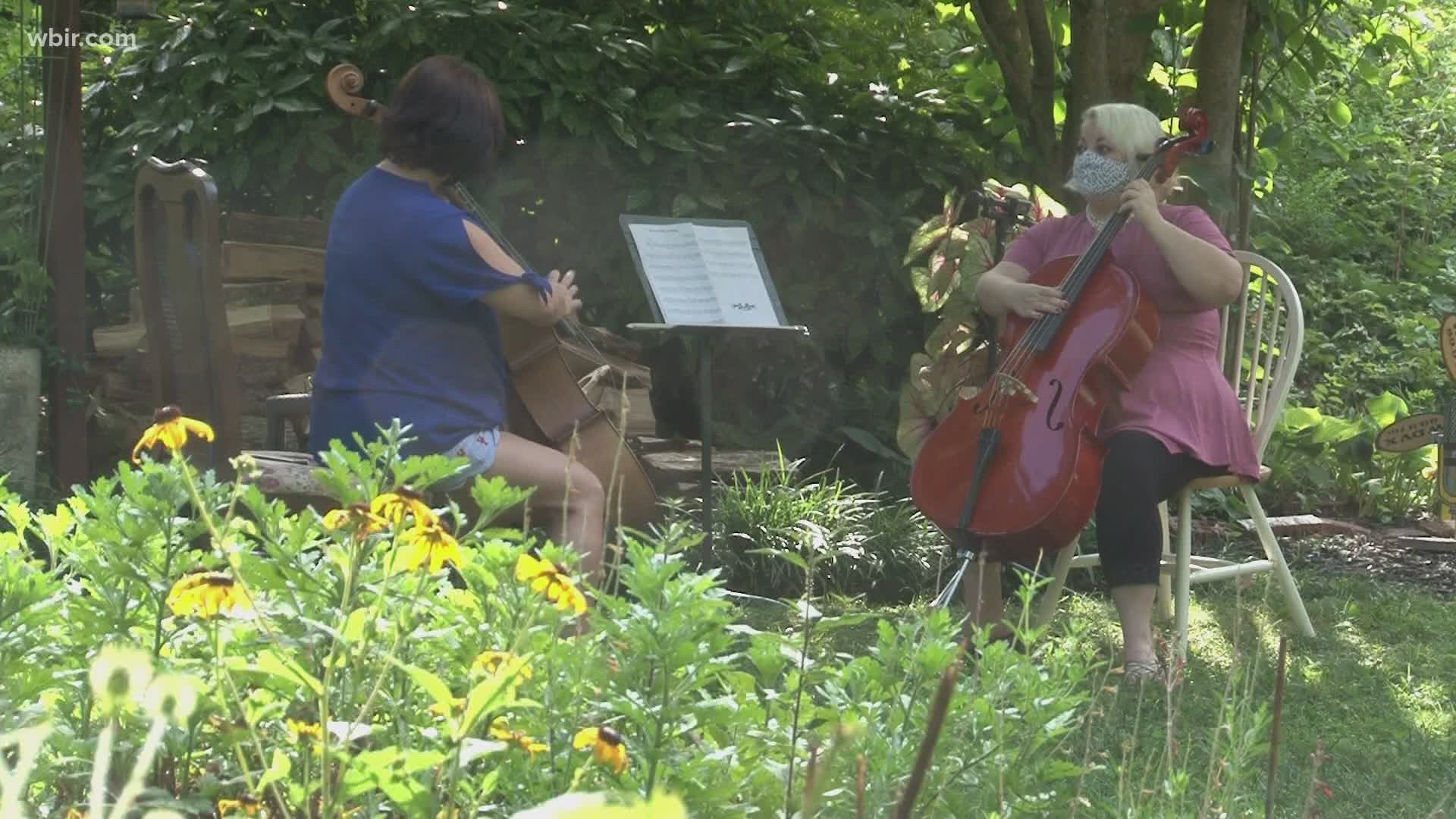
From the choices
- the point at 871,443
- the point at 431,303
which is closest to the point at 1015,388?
the point at 431,303

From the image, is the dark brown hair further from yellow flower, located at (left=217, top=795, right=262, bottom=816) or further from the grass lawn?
yellow flower, located at (left=217, top=795, right=262, bottom=816)

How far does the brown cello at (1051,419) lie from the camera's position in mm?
3713

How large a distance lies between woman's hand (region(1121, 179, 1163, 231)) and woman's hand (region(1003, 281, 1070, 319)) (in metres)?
0.23

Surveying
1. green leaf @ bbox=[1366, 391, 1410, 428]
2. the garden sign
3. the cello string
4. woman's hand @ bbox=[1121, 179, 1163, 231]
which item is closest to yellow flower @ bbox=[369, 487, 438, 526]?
the cello string

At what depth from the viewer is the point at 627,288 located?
6.24 metres

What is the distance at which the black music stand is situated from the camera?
13.7ft

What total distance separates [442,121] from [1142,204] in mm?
1480

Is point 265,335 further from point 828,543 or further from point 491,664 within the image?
point 491,664

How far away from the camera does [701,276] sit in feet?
14.1

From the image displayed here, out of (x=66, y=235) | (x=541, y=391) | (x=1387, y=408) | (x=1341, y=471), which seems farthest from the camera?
(x=1387, y=408)

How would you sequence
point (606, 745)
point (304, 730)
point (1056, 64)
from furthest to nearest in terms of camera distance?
point (1056, 64) < point (304, 730) < point (606, 745)

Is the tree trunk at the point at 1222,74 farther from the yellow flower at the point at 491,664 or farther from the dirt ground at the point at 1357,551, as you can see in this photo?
the yellow flower at the point at 491,664

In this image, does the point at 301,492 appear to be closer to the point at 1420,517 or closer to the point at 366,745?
the point at 366,745

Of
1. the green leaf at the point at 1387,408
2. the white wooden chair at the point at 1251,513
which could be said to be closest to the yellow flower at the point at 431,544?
the white wooden chair at the point at 1251,513
